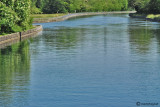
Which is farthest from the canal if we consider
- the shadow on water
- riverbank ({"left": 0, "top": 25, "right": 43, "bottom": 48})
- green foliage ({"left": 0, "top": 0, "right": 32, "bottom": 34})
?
green foliage ({"left": 0, "top": 0, "right": 32, "bottom": 34})

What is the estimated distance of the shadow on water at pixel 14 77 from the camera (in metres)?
20.3

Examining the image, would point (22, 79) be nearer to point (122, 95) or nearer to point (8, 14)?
point (122, 95)

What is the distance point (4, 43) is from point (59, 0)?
146096 millimetres

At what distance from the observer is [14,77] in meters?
26.7

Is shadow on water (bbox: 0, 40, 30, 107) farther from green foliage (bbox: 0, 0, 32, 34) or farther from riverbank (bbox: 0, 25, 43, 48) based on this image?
green foliage (bbox: 0, 0, 32, 34)

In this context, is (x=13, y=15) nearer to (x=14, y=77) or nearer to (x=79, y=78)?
(x=14, y=77)

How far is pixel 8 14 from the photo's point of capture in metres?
53.9

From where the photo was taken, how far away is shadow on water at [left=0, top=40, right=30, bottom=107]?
2034cm

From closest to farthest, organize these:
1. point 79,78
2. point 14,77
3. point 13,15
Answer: point 79,78, point 14,77, point 13,15

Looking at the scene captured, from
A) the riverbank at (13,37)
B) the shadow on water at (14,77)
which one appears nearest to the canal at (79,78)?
the shadow on water at (14,77)

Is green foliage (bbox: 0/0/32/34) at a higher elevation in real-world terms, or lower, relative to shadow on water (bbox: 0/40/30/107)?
higher

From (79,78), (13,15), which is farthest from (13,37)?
(79,78)

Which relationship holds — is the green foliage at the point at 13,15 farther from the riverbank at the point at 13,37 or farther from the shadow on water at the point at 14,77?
the shadow on water at the point at 14,77

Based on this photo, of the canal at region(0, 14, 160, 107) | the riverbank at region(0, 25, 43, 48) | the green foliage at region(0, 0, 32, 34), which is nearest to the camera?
the canal at region(0, 14, 160, 107)
